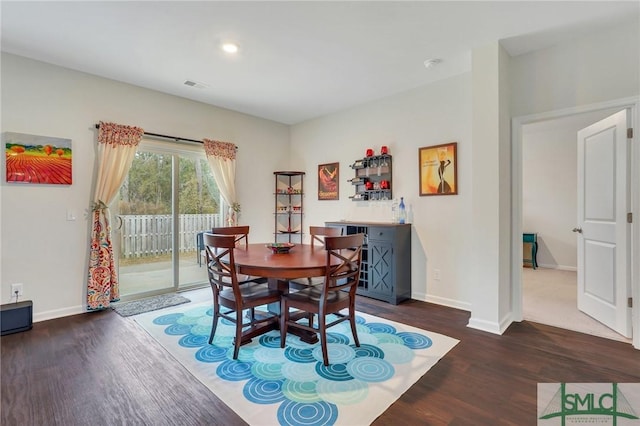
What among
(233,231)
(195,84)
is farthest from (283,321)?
(195,84)

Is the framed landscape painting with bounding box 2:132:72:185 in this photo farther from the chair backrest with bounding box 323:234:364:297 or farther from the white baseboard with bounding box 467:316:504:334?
the white baseboard with bounding box 467:316:504:334

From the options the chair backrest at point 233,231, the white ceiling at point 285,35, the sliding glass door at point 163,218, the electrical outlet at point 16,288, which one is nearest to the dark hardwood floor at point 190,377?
the electrical outlet at point 16,288

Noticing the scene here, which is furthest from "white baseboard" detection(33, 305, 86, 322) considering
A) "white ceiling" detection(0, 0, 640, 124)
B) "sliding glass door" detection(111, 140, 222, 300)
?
"white ceiling" detection(0, 0, 640, 124)

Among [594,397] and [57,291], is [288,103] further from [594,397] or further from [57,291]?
[594,397]

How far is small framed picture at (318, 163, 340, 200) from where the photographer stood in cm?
472

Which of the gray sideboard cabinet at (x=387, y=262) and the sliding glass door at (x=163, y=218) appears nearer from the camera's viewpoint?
the gray sideboard cabinet at (x=387, y=262)

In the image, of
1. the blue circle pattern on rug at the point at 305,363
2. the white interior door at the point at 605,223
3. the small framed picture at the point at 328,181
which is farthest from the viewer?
the small framed picture at the point at 328,181

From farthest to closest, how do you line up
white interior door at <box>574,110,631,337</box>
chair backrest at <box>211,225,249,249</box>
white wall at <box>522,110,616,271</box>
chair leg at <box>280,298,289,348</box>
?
white wall at <box>522,110,616,271</box>
chair backrest at <box>211,225,249,249</box>
white interior door at <box>574,110,631,337</box>
chair leg at <box>280,298,289,348</box>

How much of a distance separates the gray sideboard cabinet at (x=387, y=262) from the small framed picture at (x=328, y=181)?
964 millimetres

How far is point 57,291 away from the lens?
10.5 ft

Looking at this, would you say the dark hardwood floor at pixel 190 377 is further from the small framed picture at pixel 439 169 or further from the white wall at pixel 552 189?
the white wall at pixel 552 189

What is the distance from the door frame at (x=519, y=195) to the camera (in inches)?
98.4

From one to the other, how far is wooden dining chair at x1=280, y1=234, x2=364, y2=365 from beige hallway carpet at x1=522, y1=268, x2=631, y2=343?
2.13 meters

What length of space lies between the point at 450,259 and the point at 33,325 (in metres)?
4.47
